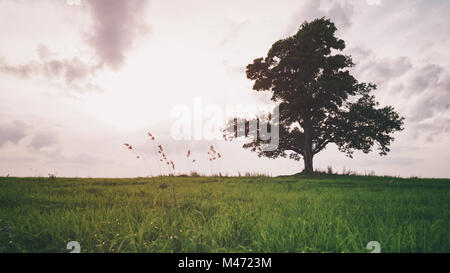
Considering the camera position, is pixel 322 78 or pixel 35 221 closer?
pixel 35 221

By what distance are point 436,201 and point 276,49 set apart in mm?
19736

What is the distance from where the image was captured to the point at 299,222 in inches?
166

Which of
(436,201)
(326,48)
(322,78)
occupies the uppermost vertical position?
(326,48)

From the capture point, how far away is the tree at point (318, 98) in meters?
22.4

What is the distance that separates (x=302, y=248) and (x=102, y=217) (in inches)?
132

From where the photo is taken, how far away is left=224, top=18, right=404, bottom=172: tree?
22.4m

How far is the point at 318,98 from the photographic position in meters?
22.1

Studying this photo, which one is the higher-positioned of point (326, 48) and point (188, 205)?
point (326, 48)

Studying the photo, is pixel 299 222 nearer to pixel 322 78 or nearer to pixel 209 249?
pixel 209 249

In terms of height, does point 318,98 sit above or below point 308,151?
above
